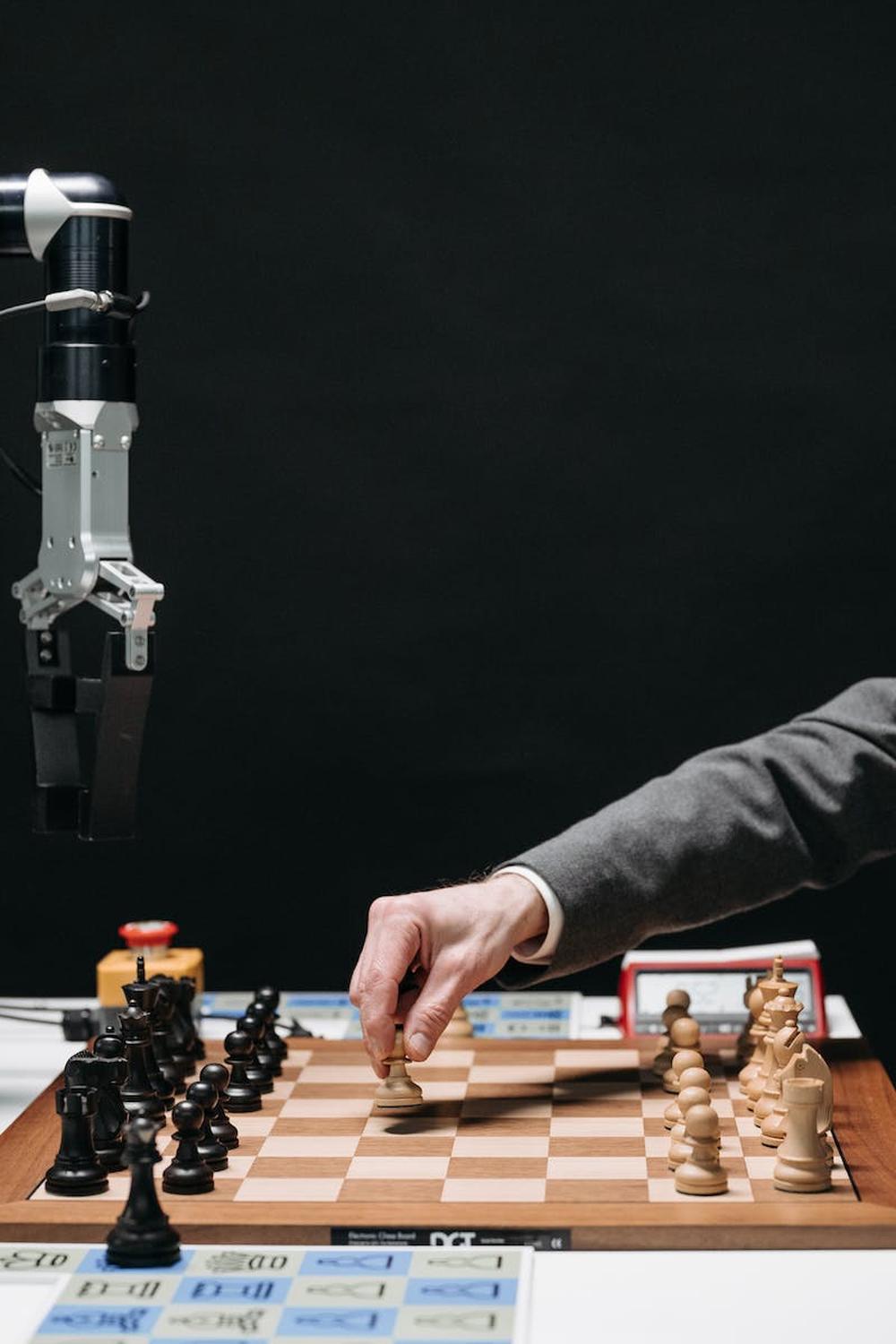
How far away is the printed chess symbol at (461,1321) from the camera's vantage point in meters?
1.26

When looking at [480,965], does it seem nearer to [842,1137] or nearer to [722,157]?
[842,1137]

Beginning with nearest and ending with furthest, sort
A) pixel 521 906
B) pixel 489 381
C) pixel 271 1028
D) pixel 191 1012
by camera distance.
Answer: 1. pixel 521 906
2. pixel 271 1028
3. pixel 191 1012
4. pixel 489 381

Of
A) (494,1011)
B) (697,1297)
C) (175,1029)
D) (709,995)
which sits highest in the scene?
(697,1297)

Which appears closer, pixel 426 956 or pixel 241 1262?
pixel 241 1262

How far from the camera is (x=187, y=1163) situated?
60.9 inches

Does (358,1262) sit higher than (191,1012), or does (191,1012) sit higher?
(358,1262)

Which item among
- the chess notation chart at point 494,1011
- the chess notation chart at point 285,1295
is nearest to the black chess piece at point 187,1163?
the chess notation chart at point 285,1295

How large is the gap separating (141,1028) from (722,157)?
5.75ft

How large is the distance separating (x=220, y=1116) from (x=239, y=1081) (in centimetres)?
17

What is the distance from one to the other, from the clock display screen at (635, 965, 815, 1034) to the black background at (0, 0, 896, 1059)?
0.62 meters

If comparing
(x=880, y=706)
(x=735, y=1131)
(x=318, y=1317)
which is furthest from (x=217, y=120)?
(x=318, y=1317)

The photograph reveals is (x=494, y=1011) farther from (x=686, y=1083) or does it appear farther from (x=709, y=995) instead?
(x=686, y=1083)

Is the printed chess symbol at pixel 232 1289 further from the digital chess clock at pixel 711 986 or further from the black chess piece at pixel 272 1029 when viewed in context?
the digital chess clock at pixel 711 986

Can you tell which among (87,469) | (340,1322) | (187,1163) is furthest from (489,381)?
(340,1322)
